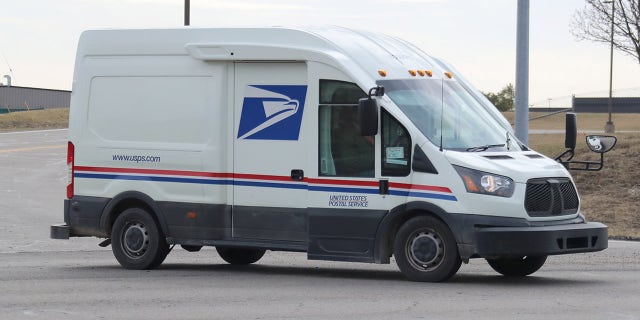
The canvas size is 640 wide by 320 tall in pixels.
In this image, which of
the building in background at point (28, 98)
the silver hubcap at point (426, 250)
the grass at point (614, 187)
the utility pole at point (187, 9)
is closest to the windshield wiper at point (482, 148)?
the silver hubcap at point (426, 250)

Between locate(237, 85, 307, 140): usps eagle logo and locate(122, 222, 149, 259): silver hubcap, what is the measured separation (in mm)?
1759

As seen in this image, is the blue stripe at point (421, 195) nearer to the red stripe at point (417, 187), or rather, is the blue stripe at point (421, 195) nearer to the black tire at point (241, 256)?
the red stripe at point (417, 187)

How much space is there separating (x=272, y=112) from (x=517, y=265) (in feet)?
10.4

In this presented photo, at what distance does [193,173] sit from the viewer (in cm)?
1441

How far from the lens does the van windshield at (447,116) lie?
43.3 feet

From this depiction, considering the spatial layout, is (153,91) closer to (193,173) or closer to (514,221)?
(193,173)

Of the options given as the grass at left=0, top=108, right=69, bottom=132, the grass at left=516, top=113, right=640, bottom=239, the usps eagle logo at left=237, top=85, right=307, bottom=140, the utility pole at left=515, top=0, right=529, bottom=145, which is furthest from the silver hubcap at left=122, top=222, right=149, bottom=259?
the grass at left=0, top=108, right=69, bottom=132

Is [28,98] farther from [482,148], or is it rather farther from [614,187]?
[482,148]

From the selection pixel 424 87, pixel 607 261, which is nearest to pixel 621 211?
pixel 607 261

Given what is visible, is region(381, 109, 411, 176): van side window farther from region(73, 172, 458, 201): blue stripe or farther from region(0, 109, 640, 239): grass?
region(0, 109, 640, 239): grass

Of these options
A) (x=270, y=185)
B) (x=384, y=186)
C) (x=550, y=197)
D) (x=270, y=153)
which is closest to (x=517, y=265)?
(x=550, y=197)

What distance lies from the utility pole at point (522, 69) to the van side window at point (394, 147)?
5.84 metres

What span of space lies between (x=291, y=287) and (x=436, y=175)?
1841 mm

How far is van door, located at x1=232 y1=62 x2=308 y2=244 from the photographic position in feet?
45.3
